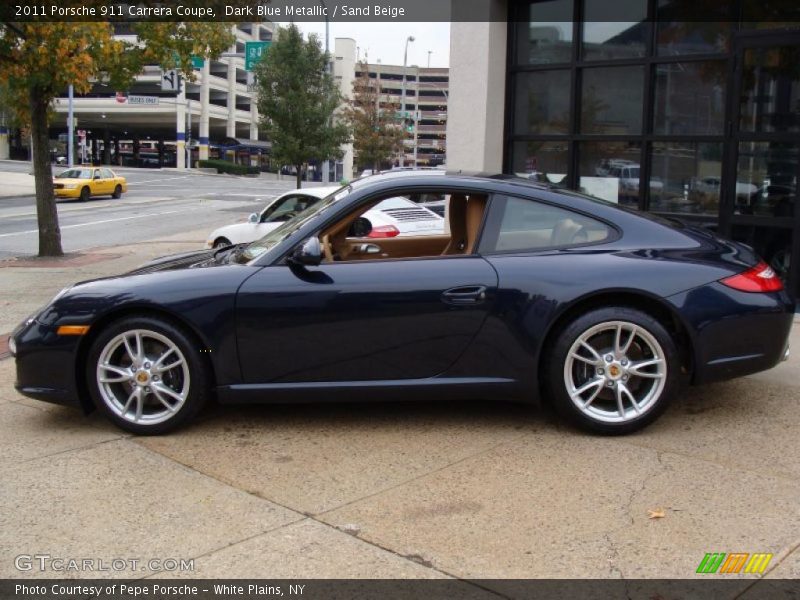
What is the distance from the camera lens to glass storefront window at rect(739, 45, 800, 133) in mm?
8156

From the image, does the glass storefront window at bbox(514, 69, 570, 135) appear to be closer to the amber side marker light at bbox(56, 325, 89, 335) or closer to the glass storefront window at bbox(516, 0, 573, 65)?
the glass storefront window at bbox(516, 0, 573, 65)

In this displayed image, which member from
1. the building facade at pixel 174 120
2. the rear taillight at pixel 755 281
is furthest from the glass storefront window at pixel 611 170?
the building facade at pixel 174 120

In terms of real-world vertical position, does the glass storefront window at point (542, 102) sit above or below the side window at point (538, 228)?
above

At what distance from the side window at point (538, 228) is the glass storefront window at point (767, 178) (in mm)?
4317

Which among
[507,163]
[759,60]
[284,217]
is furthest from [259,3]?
[759,60]

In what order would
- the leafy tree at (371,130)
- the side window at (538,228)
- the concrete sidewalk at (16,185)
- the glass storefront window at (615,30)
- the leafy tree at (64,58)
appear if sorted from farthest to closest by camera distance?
the leafy tree at (371,130), the concrete sidewalk at (16,185), the leafy tree at (64,58), the glass storefront window at (615,30), the side window at (538,228)

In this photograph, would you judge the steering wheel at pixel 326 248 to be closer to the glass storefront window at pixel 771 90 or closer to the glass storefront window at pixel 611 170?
the glass storefront window at pixel 611 170

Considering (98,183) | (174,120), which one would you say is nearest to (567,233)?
(98,183)

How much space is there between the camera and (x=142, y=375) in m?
4.80

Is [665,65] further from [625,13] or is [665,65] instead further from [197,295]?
[197,295]

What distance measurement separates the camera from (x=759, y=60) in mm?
8305

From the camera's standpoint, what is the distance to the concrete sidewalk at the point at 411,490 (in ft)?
11.2

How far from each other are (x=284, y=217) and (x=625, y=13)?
5.66 m

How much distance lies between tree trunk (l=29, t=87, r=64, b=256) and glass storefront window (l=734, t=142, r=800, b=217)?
37.4ft
